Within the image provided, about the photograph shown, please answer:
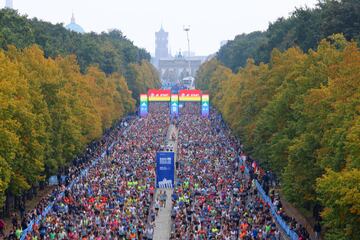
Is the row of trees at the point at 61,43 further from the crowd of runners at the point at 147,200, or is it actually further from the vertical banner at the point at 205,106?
the crowd of runners at the point at 147,200

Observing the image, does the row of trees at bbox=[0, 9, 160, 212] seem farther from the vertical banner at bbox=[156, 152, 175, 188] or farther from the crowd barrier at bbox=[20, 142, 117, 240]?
the vertical banner at bbox=[156, 152, 175, 188]

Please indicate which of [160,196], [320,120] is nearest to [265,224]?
[320,120]

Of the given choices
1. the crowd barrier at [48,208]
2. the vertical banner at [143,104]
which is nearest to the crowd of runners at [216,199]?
the crowd barrier at [48,208]

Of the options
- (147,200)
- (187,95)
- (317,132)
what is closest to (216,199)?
(147,200)

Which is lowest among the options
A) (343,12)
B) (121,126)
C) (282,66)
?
(121,126)

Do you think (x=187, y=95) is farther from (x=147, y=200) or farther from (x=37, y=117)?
(x=147, y=200)

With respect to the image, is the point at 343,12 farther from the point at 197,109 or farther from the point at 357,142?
the point at 197,109

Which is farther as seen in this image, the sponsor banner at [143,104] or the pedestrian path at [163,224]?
the sponsor banner at [143,104]
